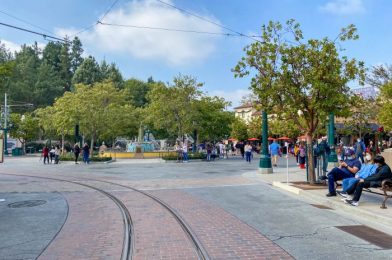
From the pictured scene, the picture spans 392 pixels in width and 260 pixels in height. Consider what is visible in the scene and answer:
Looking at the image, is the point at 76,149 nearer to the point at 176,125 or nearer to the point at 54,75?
the point at 176,125

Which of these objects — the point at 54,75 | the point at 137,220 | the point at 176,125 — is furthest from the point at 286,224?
the point at 54,75

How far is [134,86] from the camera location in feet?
251

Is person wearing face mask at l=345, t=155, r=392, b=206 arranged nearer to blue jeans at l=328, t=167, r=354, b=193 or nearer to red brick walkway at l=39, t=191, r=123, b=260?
blue jeans at l=328, t=167, r=354, b=193

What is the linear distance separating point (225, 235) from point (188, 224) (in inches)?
44.4

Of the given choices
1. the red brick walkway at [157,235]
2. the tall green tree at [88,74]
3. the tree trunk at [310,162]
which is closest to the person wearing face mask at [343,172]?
the tree trunk at [310,162]

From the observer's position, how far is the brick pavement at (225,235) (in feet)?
18.8

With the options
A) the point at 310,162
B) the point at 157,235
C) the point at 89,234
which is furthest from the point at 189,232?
the point at 310,162

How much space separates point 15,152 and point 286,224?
1954 inches

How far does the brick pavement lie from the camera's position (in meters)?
5.74

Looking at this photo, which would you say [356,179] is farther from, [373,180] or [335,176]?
[335,176]

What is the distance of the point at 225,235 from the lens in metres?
6.86

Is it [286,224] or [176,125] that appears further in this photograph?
[176,125]

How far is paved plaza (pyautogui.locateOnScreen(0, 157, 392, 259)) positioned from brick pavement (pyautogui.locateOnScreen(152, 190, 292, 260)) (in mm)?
14

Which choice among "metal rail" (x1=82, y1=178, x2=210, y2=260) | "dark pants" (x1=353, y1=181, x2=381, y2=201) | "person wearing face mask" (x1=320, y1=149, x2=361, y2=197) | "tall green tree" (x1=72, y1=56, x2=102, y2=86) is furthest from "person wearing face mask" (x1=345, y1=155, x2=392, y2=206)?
"tall green tree" (x1=72, y1=56, x2=102, y2=86)
